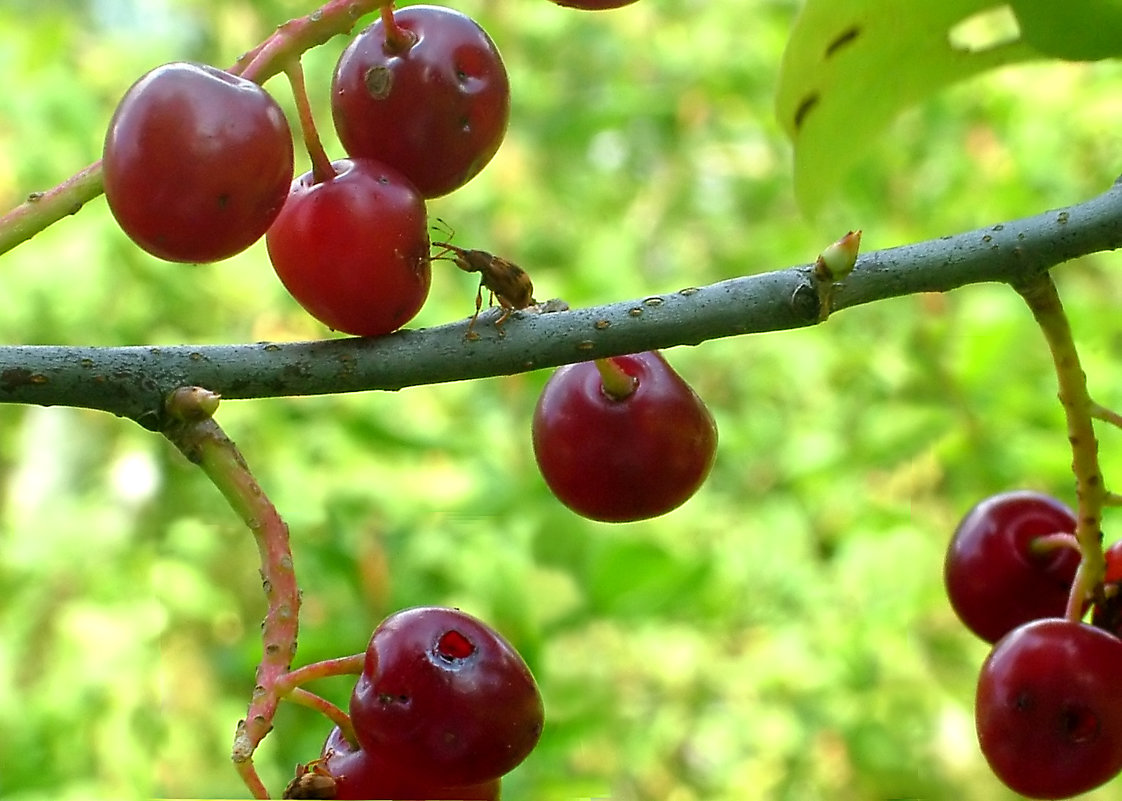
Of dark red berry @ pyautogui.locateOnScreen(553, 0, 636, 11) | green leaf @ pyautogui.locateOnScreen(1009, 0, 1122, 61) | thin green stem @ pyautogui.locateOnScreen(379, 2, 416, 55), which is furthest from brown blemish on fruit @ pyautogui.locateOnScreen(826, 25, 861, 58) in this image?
thin green stem @ pyautogui.locateOnScreen(379, 2, 416, 55)

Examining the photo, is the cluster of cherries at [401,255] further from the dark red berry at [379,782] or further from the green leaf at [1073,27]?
the green leaf at [1073,27]

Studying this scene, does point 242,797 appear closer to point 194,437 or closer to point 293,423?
point 293,423

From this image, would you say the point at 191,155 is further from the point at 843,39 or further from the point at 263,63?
the point at 843,39

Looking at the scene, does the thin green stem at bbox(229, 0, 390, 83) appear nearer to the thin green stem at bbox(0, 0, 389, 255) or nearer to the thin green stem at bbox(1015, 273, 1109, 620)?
the thin green stem at bbox(0, 0, 389, 255)

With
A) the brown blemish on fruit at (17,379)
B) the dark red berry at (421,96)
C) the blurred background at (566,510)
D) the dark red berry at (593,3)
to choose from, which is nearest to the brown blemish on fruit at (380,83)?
the dark red berry at (421,96)

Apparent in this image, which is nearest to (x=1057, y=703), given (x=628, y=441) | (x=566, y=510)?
(x=628, y=441)

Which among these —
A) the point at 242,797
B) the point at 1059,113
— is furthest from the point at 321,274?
the point at 1059,113
